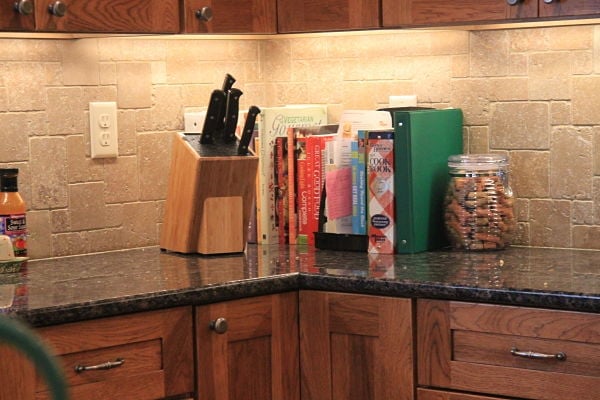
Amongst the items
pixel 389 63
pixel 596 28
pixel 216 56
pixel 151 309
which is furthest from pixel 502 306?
pixel 216 56

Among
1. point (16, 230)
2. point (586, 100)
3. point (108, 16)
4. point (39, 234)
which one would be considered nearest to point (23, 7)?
point (108, 16)

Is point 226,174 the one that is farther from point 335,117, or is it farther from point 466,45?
point 466,45

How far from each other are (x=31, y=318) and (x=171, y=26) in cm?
88

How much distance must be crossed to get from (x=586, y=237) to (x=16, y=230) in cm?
139

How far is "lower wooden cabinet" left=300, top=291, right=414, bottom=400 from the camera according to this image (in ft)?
6.48

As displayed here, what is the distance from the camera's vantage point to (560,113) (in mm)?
2389

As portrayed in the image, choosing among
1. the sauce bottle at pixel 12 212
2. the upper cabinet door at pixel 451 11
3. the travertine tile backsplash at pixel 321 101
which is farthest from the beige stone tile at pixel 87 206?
the upper cabinet door at pixel 451 11

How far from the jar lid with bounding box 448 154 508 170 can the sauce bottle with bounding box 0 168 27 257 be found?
1047 millimetres

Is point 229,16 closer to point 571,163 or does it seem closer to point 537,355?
point 571,163

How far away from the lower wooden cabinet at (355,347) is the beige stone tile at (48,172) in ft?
2.47

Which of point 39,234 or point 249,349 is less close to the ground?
point 39,234

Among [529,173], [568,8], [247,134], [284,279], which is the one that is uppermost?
[568,8]

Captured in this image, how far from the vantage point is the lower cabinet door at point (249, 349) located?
197cm

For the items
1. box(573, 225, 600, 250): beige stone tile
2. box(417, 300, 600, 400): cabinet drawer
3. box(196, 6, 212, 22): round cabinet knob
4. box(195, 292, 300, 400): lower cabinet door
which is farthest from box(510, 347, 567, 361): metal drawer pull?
box(196, 6, 212, 22): round cabinet knob
